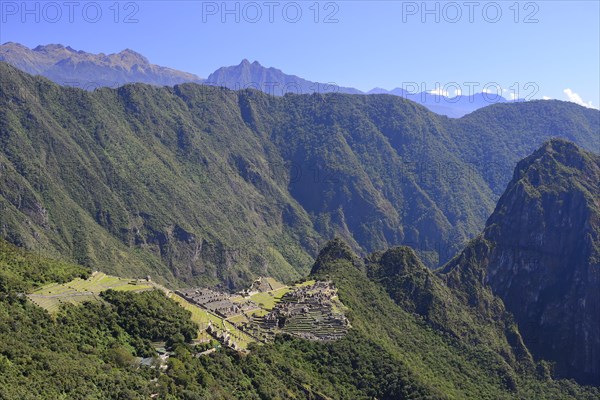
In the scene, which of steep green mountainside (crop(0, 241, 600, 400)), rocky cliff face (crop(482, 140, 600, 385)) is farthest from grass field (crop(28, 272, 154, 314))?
rocky cliff face (crop(482, 140, 600, 385))

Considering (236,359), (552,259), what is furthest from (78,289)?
(552,259)

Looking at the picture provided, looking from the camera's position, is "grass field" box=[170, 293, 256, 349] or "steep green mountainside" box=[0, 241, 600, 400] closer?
"steep green mountainside" box=[0, 241, 600, 400]

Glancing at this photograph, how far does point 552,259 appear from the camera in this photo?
168 metres

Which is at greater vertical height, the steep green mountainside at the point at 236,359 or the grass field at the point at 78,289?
the grass field at the point at 78,289

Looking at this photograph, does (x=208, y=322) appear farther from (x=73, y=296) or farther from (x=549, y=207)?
(x=549, y=207)

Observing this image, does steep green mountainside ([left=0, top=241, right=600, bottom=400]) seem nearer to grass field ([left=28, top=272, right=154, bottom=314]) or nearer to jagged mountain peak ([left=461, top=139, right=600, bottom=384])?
grass field ([left=28, top=272, right=154, bottom=314])

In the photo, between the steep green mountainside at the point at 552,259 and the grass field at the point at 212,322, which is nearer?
the grass field at the point at 212,322

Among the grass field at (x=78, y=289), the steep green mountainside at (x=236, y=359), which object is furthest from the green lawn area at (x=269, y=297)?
the grass field at (x=78, y=289)

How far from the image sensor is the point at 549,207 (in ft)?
571

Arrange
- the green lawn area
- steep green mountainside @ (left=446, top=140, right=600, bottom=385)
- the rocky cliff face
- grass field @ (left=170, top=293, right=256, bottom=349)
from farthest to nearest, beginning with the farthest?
steep green mountainside @ (left=446, top=140, right=600, bottom=385)
the rocky cliff face
the green lawn area
grass field @ (left=170, top=293, right=256, bottom=349)

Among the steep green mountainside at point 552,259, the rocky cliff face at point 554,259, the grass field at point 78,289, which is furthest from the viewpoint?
the steep green mountainside at point 552,259

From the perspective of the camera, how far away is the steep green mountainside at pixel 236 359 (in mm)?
59156

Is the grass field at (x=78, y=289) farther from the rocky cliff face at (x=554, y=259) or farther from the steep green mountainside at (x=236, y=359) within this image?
the rocky cliff face at (x=554, y=259)

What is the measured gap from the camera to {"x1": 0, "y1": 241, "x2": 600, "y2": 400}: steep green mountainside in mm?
59156
